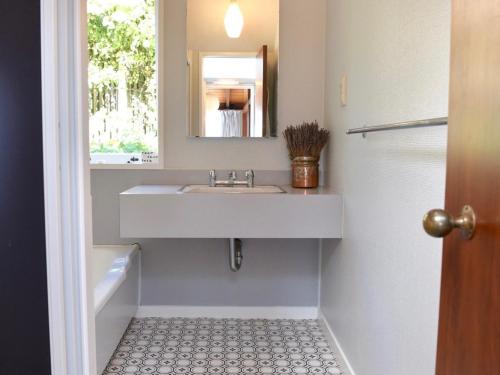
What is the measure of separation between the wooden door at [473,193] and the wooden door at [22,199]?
84cm

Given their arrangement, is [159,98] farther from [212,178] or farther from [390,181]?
[390,181]

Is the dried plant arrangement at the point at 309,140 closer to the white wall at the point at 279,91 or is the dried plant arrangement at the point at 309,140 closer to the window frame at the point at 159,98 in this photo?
the white wall at the point at 279,91

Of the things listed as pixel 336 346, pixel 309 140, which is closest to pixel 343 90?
pixel 309 140

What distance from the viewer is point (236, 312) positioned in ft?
9.04

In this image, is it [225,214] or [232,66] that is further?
[232,66]

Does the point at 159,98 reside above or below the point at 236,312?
above

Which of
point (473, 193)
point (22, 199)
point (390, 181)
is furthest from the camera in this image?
point (390, 181)

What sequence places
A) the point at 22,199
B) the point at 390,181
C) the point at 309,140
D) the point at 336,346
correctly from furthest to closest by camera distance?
the point at 309,140, the point at 336,346, the point at 390,181, the point at 22,199

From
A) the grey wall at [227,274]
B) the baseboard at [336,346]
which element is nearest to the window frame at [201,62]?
the grey wall at [227,274]

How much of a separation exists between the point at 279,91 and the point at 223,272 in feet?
3.70

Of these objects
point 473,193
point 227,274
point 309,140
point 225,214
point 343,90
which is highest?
point 343,90

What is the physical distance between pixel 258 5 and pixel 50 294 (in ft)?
6.79

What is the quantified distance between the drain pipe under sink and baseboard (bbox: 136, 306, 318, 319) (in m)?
0.29

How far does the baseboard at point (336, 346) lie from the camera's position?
2.00 metres
